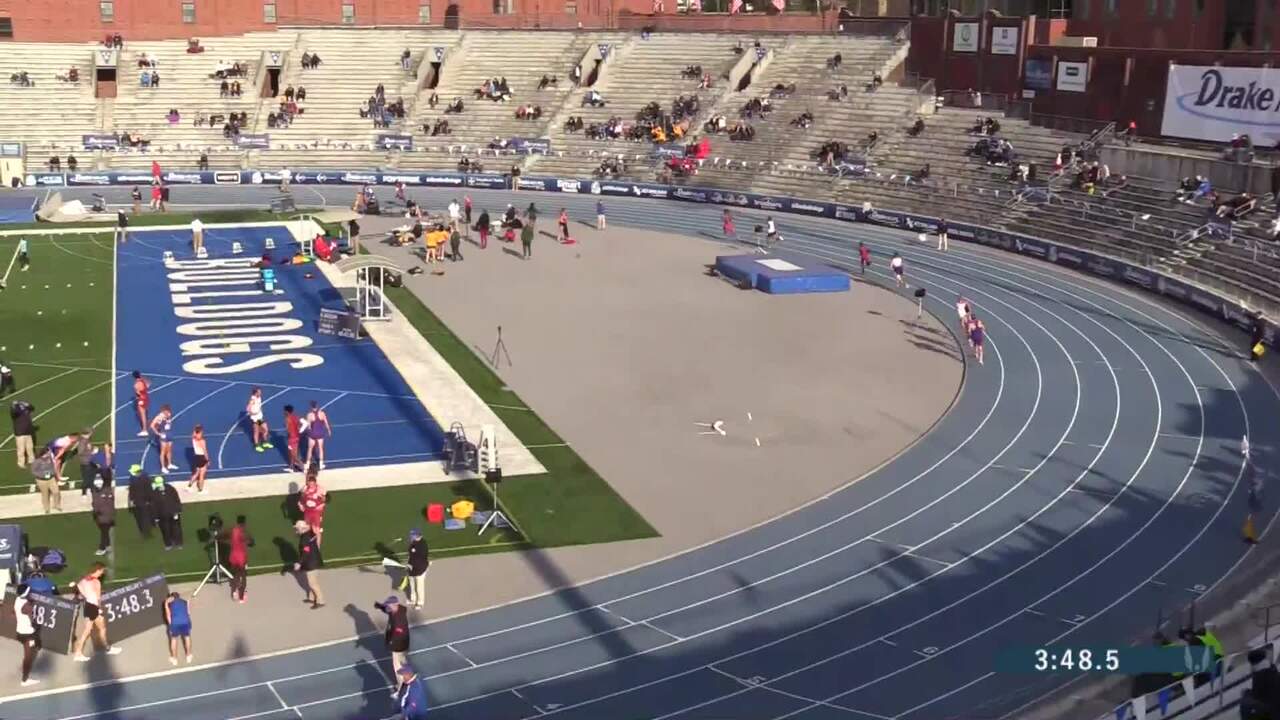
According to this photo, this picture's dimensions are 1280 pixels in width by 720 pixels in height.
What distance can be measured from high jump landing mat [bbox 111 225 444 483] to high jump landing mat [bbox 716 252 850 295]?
12010mm

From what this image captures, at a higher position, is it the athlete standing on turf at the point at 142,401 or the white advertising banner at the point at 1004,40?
the white advertising banner at the point at 1004,40

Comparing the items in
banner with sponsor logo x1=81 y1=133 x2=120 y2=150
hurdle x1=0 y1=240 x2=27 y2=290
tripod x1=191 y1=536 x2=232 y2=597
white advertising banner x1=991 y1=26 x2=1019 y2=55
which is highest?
white advertising banner x1=991 y1=26 x2=1019 y2=55

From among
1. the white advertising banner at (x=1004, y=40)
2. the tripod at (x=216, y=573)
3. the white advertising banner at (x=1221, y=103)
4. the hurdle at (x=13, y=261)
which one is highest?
the white advertising banner at (x=1004, y=40)

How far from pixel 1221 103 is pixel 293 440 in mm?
36861

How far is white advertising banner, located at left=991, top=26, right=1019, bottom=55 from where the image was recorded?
60.2 m

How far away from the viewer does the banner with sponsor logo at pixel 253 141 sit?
69.9 m

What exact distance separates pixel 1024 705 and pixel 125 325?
88.3ft

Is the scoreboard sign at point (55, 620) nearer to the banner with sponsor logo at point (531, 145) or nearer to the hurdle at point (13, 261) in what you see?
the hurdle at point (13, 261)

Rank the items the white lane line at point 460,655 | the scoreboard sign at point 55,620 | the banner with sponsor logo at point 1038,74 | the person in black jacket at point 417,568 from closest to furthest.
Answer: the scoreboard sign at point 55,620 < the white lane line at point 460,655 < the person in black jacket at point 417,568 < the banner with sponsor logo at point 1038,74

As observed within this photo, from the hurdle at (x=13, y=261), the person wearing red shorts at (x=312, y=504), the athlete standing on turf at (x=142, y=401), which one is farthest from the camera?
the hurdle at (x=13, y=261)

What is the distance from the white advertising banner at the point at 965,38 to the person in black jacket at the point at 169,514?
49.0 metres

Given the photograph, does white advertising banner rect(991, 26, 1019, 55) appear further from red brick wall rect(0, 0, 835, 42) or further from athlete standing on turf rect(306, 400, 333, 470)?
athlete standing on turf rect(306, 400, 333, 470)

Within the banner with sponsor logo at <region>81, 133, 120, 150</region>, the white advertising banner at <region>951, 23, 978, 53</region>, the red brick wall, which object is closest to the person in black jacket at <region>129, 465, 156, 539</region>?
the white advertising banner at <region>951, 23, 978, 53</region>

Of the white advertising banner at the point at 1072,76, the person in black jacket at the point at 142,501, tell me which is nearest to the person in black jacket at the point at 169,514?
the person in black jacket at the point at 142,501
